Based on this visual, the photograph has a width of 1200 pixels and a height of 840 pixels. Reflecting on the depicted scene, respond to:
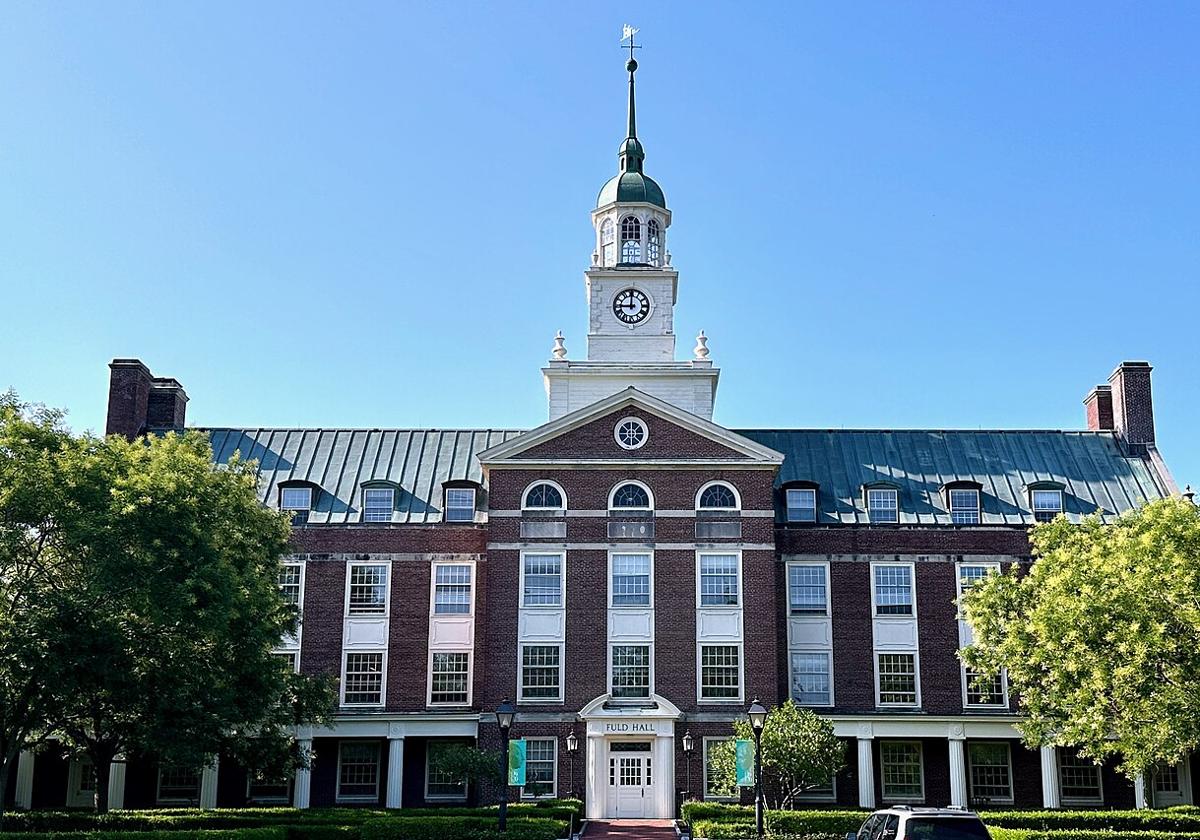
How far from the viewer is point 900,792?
46.6 meters

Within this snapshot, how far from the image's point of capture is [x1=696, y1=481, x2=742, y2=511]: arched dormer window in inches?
1833

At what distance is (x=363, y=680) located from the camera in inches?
1859

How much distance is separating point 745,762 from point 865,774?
6642mm

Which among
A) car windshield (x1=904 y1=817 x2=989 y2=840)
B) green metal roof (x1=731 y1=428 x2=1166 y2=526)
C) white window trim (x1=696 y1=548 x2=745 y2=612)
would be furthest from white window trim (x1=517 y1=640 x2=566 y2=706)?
car windshield (x1=904 y1=817 x2=989 y2=840)

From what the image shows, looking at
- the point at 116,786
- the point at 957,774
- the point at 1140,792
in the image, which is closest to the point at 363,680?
the point at 116,786

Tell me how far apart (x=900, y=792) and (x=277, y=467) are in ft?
81.6

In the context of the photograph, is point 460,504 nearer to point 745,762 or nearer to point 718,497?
point 718,497

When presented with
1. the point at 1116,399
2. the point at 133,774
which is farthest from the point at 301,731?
the point at 1116,399

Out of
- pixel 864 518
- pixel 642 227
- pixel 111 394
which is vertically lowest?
pixel 864 518

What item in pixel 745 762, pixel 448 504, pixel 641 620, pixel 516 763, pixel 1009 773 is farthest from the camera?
pixel 448 504

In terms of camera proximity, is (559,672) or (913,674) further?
(913,674)

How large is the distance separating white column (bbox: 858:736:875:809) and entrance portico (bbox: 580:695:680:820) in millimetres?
6374

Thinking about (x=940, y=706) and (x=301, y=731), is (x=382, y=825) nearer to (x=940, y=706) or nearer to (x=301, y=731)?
(x=301, y=731)

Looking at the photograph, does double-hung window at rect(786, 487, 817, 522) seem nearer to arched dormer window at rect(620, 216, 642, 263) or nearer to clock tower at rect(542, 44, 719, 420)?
clock tower at rect(542, 44, 719, 420)
